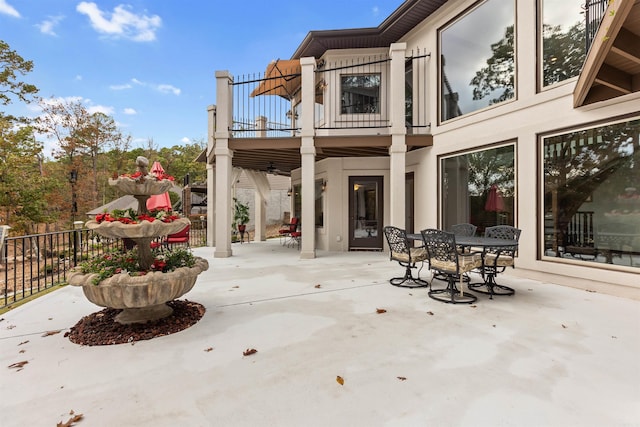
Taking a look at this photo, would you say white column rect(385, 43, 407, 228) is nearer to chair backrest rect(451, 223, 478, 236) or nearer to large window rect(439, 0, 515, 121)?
large window rect(439, 0, 515, 121)

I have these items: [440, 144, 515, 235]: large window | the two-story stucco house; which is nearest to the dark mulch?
the two-story stucco house

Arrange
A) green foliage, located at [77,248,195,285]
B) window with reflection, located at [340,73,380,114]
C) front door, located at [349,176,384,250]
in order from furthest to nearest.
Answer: front door, located at [349,176,384,250]
window with reflection, located at [340,73,380,114]
green foliage, located at [77,248,195,285]

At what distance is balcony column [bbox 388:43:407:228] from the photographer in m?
7.30

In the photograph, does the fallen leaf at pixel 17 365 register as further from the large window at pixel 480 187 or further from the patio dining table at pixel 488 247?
the large window at pixel 480 187

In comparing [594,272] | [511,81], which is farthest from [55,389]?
[511,81]

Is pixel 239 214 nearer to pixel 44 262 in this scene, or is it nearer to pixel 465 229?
pixel 44 262

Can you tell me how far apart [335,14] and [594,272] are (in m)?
15.7

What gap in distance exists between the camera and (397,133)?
7.36 meters

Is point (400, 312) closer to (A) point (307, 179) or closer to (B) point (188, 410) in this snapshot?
(B) point (188, 410)

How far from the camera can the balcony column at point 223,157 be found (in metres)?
7.66

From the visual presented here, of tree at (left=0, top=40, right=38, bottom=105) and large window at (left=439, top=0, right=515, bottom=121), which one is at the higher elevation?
tree at (left=0, top=40, right=38, bottom=105)

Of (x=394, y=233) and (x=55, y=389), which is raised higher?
(x=394, y=233)

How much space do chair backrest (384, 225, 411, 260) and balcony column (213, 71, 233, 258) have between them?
458cm

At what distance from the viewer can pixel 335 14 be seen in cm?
1505
